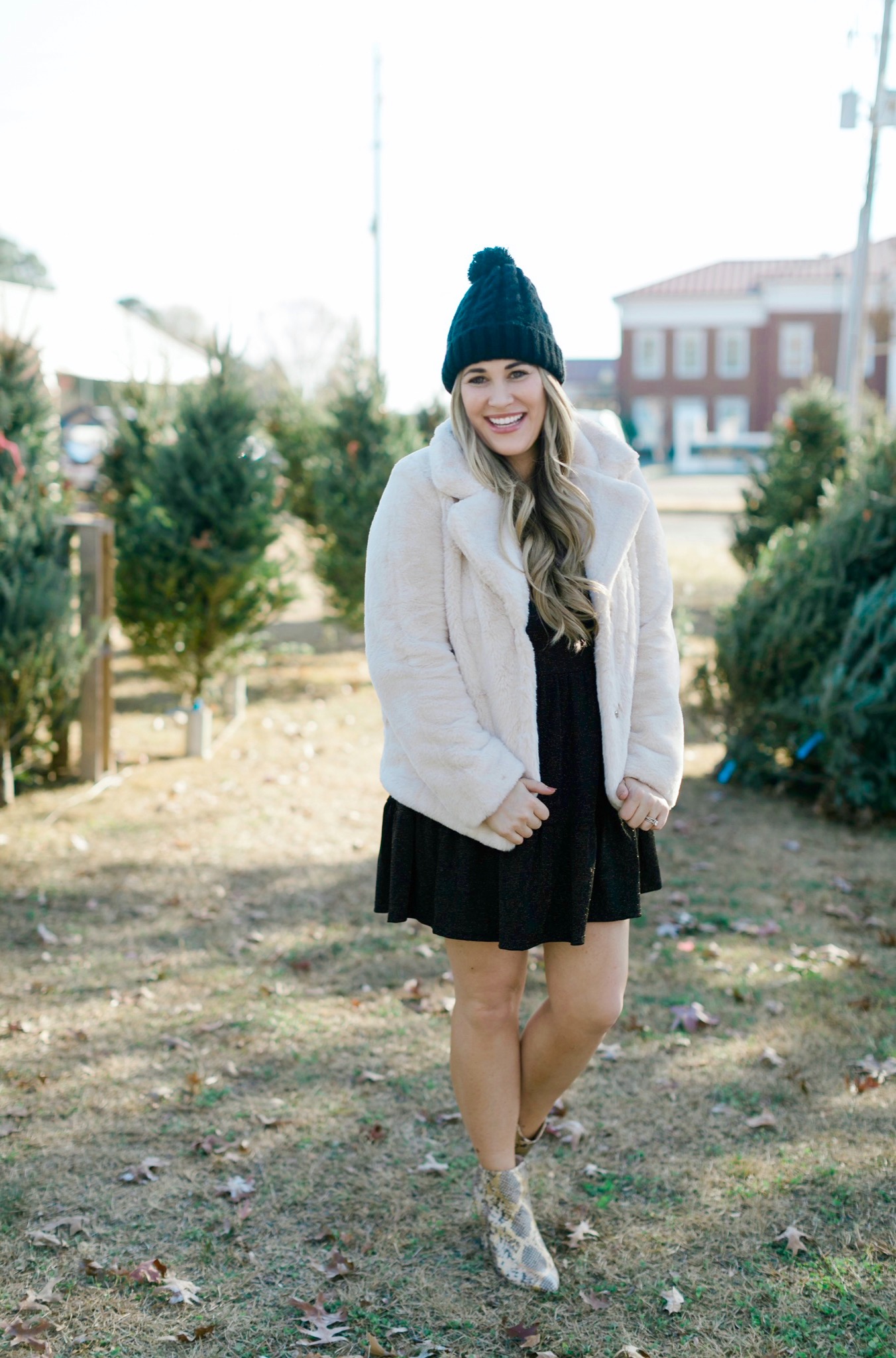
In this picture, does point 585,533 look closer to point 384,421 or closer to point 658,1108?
point 658,1108

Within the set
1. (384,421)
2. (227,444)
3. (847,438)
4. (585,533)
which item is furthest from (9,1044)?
(847,438)

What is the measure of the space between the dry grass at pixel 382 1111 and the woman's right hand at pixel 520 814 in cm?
112

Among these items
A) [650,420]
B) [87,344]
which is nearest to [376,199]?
[87,344]

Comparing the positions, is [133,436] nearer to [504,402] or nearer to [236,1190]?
[236,1190]

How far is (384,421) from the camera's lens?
10516mm

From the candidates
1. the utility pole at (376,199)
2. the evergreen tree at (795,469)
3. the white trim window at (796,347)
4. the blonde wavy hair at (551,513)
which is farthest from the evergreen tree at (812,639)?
the white trim window at (796,347)

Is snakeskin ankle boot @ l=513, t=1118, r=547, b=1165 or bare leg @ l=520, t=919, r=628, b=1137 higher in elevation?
bare leg @ l=520, t=919, r=628, b=1137

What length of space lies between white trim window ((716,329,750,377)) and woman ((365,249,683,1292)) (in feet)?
168

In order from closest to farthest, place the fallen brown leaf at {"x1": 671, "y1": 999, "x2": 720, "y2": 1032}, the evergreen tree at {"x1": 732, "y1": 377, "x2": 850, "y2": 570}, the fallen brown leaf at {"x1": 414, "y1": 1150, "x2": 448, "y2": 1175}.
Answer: the fallen brown leaf at {"x1": 414, "y1": 1150, "x2": 448, "y2": 1175} < the fallen brown leaf at {"x1": 671, "y1": 999, "x2": 720, "y2": 1032} < the evergreen tree at {"x1": 732, "y1": 377, "x2": 850, "y2": 570}

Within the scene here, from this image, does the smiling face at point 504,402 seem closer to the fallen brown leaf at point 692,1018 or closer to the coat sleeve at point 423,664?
the coat sleeve at point 423,664

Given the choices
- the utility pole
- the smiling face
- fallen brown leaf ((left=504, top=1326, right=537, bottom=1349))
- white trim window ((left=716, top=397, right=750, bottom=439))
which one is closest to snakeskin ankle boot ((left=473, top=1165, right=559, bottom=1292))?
fallen brown leaf ((left=504, top=1326, right=537, bottom=1349))

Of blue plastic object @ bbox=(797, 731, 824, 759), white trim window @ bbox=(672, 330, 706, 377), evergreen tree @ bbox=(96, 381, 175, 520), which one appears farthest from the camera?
white trim window @ bbox=(672, 330, 706, 377)

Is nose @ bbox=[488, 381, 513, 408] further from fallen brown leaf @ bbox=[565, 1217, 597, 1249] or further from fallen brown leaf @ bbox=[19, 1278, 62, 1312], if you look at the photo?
fallen brown leaf @ bbox=[19, 1278, 62, 1312]

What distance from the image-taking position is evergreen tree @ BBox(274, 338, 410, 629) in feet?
33.7
